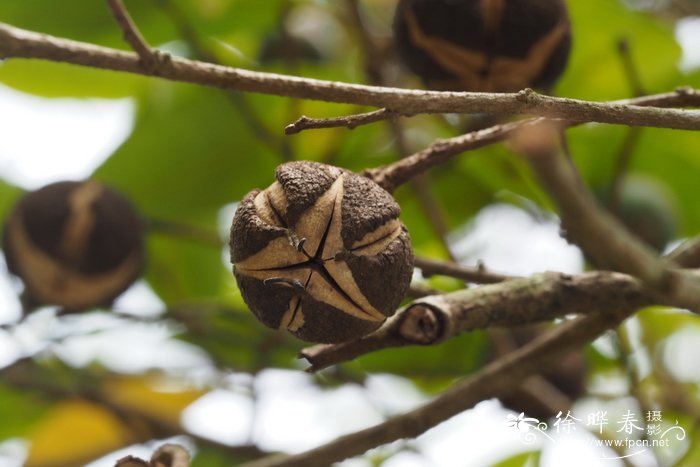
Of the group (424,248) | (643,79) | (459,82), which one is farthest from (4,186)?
(643,79)

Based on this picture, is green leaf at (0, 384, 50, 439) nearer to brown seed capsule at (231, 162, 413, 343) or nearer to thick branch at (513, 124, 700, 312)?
brown seed capsule at (231, 162, 413, 343)

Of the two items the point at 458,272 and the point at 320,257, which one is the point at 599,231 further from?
the point at 458,272

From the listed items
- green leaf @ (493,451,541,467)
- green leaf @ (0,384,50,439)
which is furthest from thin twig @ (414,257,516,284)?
green leaf @ (0,384,50,439)

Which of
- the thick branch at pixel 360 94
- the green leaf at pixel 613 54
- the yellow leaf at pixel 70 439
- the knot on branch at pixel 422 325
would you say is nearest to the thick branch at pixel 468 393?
the knot on branch at pixel 422 325

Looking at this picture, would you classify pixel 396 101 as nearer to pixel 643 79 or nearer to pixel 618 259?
pixel 618 259

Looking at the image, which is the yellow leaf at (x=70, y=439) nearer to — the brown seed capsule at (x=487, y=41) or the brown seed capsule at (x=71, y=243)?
the brown seed capsule at (x=71, y=243)

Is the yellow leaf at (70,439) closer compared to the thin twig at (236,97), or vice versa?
the thin twig at (236,97)
